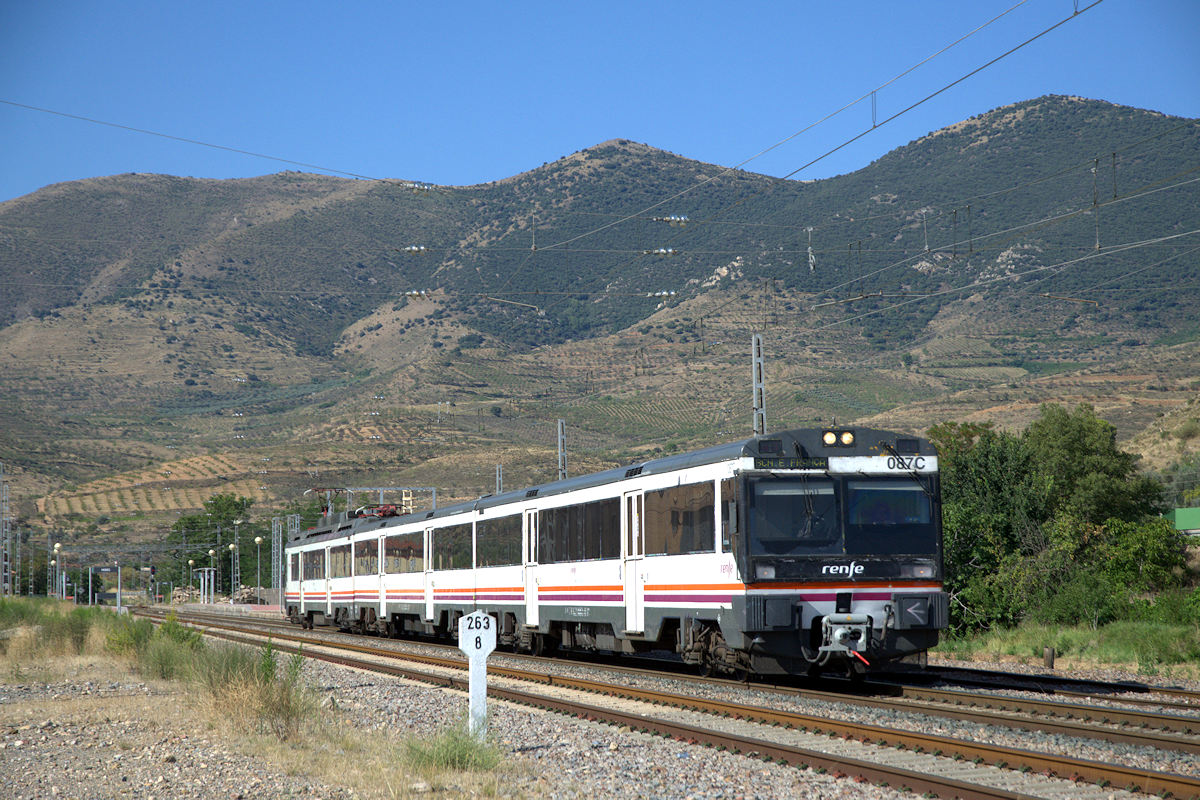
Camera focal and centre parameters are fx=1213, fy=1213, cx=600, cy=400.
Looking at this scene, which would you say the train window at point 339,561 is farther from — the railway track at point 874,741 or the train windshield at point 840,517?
the train windshield at point 840,517

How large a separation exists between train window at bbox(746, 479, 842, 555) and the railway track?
1.94m

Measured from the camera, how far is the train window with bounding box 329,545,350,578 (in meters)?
37.8

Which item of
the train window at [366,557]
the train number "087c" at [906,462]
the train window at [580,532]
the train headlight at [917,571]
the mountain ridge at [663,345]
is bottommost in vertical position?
the train window at [366,557]

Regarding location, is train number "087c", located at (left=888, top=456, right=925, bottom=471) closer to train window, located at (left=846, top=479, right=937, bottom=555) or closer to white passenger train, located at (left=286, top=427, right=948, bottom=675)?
white passenger train, located at (left=286, top=427, right=948, bottom=675)

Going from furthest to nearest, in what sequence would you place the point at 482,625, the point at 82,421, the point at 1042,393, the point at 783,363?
the point at 82,421 → the point at 783,363 → the point at 1042,393 → the point at 482,625

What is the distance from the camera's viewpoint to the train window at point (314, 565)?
136 ft

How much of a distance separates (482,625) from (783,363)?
334ft

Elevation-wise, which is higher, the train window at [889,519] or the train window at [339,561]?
the train window at [889,519]

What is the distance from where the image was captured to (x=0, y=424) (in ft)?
378

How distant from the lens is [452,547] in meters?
28.3

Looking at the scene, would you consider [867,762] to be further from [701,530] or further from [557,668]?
[557,668]

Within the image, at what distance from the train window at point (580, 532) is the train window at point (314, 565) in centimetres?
2021

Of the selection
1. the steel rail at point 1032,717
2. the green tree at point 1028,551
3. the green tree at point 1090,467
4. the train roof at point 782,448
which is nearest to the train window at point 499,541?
the train roof at point 782,448

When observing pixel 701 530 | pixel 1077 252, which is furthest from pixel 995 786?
pixel 1077 252
